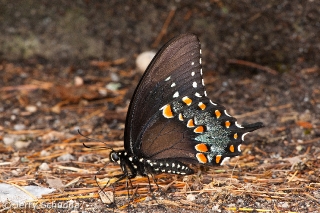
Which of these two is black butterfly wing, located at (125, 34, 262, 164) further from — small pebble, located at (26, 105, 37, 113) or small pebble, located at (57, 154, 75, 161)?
small pebble, located at (26, 105, 37, 113)

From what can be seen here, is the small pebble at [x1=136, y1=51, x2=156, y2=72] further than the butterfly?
Yes

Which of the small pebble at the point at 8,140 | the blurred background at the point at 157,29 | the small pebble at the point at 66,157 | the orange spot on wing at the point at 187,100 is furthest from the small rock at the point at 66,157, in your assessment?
the blurred background at the point at 157,29

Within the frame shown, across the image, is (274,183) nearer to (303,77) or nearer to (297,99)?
(297,99)

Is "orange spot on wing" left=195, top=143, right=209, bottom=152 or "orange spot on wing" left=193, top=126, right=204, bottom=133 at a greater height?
"orange spot on wing" left=193, top=126, right=204, bottom=133

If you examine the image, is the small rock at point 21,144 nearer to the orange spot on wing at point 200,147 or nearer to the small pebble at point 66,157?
the small pebble at point 66,157

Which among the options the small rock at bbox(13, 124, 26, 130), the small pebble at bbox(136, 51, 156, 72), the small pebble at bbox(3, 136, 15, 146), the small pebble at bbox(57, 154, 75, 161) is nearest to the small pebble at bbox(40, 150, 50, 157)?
the small pebble at bbox(57, 154, 75, 161)

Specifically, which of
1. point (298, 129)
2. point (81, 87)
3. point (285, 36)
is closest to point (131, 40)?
point (81, 87)
